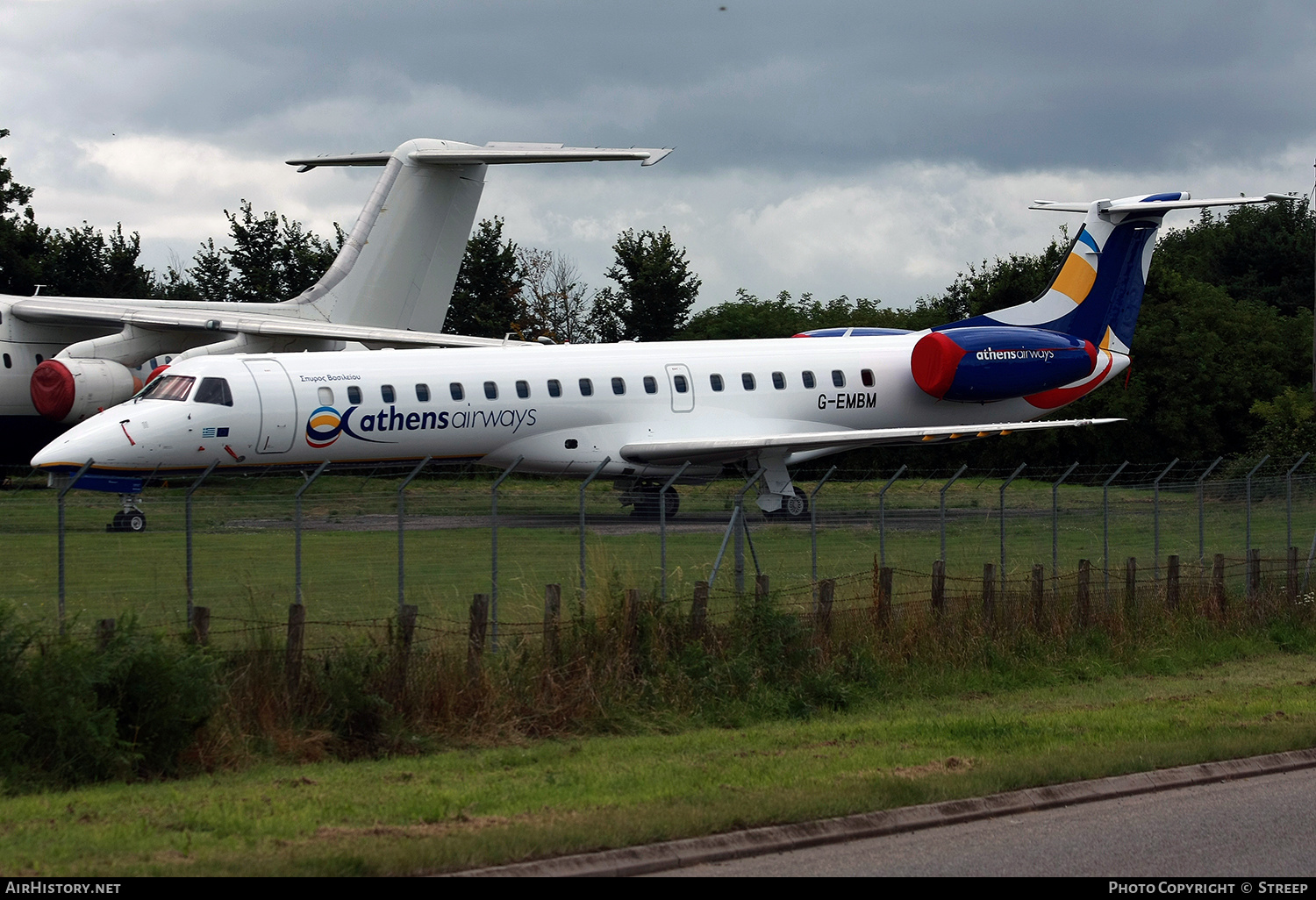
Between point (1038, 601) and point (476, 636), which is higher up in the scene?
point (476, 636)

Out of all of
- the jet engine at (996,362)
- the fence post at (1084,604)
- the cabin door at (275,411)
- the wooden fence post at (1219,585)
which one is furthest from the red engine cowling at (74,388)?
the wooden fence post at (1219,585)

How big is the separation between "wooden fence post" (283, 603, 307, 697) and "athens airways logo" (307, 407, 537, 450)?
1389cm

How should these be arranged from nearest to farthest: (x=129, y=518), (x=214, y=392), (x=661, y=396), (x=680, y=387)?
(x=129, y=518), (x=214, y=392), (x=661, y=396), (x=680, y=387)

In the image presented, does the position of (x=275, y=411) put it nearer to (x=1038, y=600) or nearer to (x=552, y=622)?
(x=552, y=622)

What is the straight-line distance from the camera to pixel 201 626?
38.6 ft

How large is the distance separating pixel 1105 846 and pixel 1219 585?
1067cm

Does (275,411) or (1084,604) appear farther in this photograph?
(275,411)

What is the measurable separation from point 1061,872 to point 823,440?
66.9 feet

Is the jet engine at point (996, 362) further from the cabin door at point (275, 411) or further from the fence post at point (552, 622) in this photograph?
the fence post at point (552, 622)

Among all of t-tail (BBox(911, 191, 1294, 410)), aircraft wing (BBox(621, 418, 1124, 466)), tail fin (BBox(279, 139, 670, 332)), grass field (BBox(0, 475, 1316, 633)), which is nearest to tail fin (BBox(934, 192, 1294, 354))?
t-tail (BBox(911, 191, 1294, 410))

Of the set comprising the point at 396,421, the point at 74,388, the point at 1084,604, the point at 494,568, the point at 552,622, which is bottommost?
the point at 1084,604

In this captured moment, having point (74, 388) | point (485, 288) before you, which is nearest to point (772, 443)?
point (74, 388)
